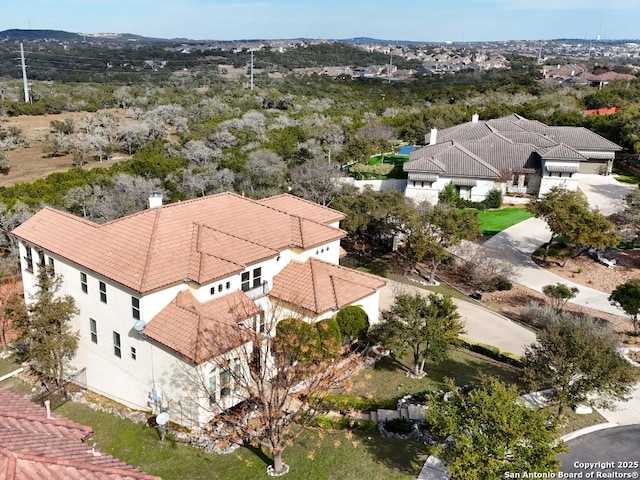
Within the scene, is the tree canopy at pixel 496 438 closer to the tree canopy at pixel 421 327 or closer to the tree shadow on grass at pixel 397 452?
the tree shadow on grass at pixel 397 452

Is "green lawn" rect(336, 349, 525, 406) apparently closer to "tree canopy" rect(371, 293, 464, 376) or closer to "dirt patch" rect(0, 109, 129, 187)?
"tree canopy" rect(371, 293, 464, 376)

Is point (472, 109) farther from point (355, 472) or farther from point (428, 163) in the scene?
point (355, 472)

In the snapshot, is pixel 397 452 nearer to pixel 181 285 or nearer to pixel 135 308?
pixel 181 285

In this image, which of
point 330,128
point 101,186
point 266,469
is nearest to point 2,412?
point 266,469

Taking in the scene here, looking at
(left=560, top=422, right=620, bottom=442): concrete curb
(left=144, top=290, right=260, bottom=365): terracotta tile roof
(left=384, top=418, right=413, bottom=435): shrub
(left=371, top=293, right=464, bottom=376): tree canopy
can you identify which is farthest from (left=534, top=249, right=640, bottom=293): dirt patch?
(left=144, top=290, right=260, bottom=365): terracotta tile roof

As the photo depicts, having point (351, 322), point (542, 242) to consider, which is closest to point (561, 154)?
point (542, 242)

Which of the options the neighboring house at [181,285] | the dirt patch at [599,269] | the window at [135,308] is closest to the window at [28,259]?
the neighboring house at [181,285]

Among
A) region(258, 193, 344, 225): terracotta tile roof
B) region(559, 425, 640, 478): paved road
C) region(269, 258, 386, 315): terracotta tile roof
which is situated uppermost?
region(258, 193, 344, 225): terracotta tile roof
